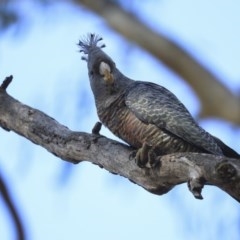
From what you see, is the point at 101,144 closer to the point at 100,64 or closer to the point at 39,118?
the point at 39,118

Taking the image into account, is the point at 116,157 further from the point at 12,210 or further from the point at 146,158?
the point at 12,210

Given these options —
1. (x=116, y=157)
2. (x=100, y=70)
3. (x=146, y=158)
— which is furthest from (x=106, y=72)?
(x=146, y=158)

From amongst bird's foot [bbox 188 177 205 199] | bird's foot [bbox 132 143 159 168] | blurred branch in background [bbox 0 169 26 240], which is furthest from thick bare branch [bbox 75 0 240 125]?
blurred branch in background [bbox 0 169 26 240]

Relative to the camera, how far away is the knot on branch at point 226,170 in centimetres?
Result: 318

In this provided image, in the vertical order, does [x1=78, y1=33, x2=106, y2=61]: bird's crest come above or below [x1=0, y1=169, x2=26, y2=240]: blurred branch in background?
above

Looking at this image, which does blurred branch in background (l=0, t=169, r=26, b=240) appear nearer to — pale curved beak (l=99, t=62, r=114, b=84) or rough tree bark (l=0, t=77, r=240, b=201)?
rough tree bark (l=0, t=77, r=240, b=201)

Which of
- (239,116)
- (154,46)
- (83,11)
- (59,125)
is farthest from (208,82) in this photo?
(83,11)

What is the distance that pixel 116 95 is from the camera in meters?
4.81

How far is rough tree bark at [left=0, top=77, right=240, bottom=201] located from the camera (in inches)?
129

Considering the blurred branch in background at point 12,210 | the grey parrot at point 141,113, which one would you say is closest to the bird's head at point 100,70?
the grey parrot at point 141,113

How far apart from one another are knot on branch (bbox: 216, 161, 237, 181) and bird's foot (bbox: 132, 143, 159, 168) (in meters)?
0.56

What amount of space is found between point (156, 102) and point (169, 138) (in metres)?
0.34

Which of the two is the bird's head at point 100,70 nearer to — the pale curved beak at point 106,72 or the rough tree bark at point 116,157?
the pale curved beak at point 106,72

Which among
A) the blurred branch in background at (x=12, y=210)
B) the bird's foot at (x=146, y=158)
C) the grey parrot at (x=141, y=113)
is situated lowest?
the blurred branch in background at (x=12, y=210)
